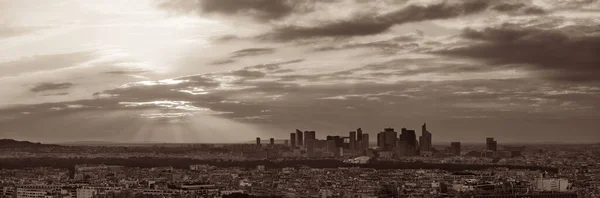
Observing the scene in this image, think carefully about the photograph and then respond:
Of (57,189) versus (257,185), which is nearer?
(57,189)

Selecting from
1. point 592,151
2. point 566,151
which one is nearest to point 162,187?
point 592,151

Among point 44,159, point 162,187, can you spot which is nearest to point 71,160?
point 44,159

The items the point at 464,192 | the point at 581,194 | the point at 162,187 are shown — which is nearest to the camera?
the point at 464,192

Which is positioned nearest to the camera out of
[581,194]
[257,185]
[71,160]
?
[581,194]

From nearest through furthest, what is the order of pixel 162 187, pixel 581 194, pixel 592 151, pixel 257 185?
pixel 581 194
pixel 162 187
pixel 257 185
pixel 592 151

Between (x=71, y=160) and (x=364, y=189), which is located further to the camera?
(x=71, y=160)

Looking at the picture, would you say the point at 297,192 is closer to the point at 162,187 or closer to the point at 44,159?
the point at 162,187

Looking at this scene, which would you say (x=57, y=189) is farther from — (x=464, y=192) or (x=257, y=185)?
(x=464, y=192)

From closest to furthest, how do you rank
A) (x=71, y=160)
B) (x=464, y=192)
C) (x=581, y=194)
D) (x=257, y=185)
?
(x=464, y=192), (x=581, y=194), (x=257, y=185), (x=71, y=160)
